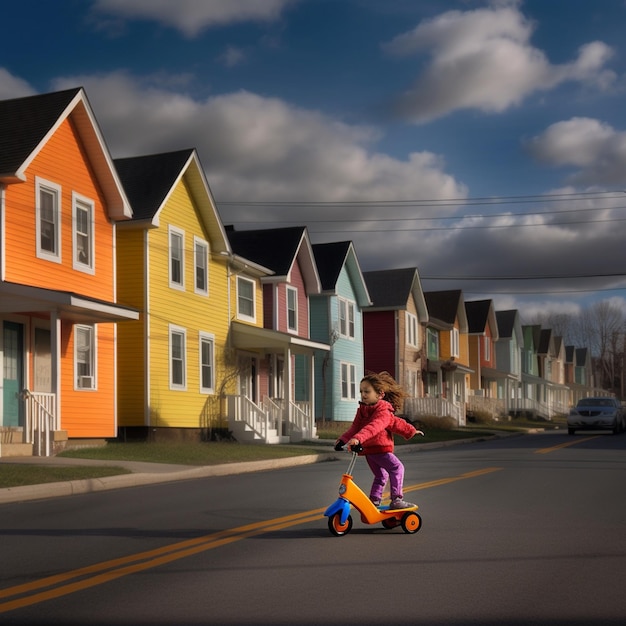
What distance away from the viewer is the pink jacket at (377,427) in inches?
Result: 364

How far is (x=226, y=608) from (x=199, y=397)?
24.7 metres

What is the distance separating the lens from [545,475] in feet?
56.3

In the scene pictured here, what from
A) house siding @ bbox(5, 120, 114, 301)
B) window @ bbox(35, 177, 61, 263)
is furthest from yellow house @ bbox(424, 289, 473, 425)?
window @ bbox(35, 177, 61, 263)

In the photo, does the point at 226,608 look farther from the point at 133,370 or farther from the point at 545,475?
the point at 133,370

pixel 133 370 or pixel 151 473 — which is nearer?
pixel 151 473

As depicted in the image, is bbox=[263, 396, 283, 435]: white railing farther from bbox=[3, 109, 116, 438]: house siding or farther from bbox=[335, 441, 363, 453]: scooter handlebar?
bbox=[335, 441, 363, 453]: scooter handlebar

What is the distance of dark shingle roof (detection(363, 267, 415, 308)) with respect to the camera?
172 ft

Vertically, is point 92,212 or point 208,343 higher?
point 92,212

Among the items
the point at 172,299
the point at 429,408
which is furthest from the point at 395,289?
the point at 172,299

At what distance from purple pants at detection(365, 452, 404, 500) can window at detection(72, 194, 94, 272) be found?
1590 cm

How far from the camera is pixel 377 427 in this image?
9242mm

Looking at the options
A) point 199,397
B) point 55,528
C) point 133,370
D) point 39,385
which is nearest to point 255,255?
point 199,397

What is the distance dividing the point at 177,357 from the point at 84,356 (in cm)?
517

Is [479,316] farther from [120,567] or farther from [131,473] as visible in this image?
[120,567]
